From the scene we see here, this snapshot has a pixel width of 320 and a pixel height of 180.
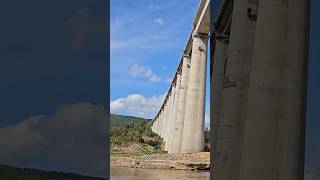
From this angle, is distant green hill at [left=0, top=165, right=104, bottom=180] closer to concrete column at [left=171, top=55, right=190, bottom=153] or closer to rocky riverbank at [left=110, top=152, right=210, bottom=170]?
rocky riverbank at [left=110, top=152, right=210, bottom=170]

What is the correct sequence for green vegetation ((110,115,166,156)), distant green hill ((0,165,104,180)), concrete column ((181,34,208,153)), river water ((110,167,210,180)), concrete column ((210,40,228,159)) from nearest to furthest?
concrete column ((210,40,228,159))
river water ((110,167,210,180))
distant green hill ((0,165,104,180))
concrete column ((181,34,208,153))
green vegetation ((110,115,166,156))

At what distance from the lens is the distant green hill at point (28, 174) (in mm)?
46500

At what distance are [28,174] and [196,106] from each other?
2055cm

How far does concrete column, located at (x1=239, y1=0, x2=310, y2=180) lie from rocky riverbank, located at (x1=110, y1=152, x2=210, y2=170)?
108 feet

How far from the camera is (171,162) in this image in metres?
51.8

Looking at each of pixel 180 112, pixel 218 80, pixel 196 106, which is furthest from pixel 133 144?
pixel 218 80

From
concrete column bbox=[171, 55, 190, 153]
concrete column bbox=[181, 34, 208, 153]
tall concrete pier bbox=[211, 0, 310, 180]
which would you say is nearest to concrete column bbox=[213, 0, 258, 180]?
tall concrete pier bbox=[211, 0, 310, 180]

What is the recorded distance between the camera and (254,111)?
17.8 metres

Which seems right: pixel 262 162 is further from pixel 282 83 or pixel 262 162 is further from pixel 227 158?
pixel 227 158

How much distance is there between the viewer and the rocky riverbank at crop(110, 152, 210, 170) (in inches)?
1996

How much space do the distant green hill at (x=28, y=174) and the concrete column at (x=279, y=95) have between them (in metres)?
32.4

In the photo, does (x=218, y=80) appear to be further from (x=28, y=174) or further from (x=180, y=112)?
(x=180, y=112)

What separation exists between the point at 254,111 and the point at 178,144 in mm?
49641

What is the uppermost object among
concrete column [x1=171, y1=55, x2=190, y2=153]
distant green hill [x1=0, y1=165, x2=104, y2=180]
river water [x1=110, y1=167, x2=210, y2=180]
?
concrete column [x1=171, y1=55, x2=190, y2=153]
